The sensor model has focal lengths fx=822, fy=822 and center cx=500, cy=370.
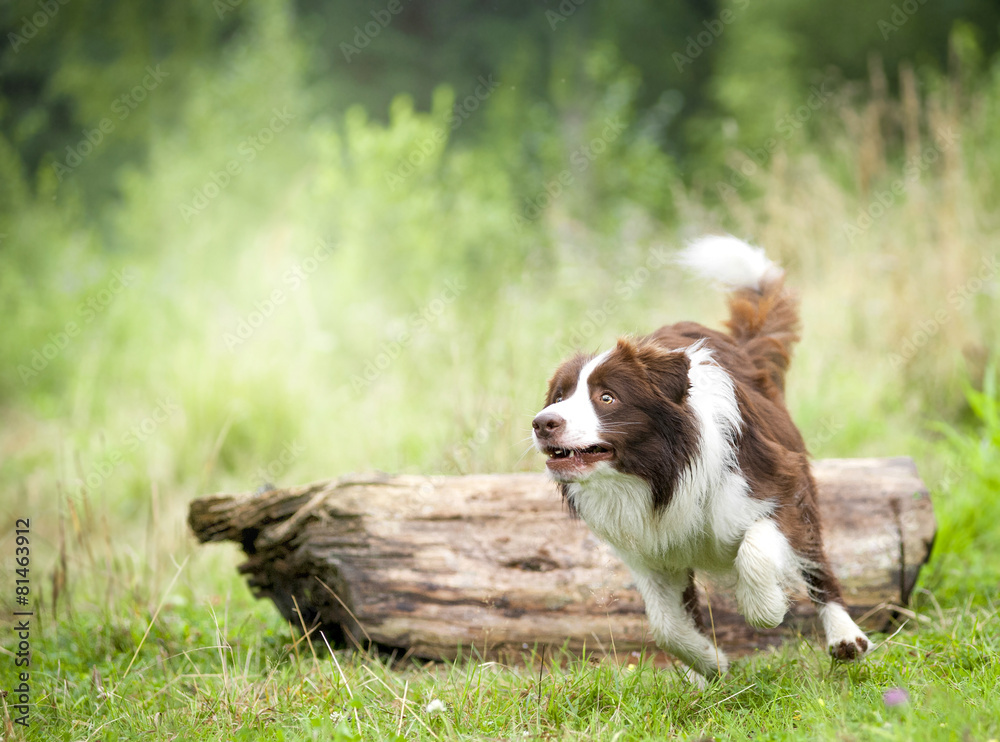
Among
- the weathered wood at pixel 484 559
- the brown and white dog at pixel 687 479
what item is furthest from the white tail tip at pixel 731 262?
the weathered wood at pixel 484 559

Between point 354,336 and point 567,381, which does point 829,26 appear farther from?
point 567,381

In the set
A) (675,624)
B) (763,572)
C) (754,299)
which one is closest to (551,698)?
(675,624)

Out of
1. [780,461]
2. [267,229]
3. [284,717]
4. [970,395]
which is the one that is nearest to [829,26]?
[267,229]

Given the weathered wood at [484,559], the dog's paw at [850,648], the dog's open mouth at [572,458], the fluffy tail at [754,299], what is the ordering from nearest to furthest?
the dog's open mouth at [572,458] < the dog's paw at [850,648] < the fluffy tail at [754,299] < the weathered wood at [484,559]

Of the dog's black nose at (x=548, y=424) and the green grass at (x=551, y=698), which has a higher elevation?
the dog's black nose at (x=548, y=424)

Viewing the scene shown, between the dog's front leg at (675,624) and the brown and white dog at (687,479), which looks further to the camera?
the dog's front leg at (675,624)

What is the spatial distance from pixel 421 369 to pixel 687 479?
15.2 ft

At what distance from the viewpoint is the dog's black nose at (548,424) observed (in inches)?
98.3

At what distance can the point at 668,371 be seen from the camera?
263cm

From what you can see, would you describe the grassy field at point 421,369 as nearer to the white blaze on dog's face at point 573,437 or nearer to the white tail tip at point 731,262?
the white blaze on dog's face at point 573,437

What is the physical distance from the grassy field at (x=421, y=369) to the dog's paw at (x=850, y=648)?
0.06m

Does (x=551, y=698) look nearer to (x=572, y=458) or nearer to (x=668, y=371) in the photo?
(x=572, y=458)

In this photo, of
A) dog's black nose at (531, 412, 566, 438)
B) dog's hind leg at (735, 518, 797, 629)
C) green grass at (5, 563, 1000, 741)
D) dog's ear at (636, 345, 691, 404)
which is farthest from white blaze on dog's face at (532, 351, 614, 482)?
green grass at (5, 563, 1000, 741)

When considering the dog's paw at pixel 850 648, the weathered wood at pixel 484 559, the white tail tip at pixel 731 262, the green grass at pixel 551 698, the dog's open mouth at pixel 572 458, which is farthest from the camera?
the white tail tip at pixel 731 262
